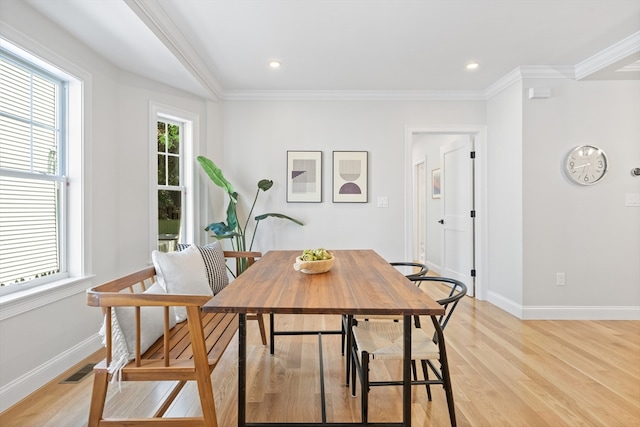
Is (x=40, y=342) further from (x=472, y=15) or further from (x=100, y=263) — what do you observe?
(x=472, y=15)

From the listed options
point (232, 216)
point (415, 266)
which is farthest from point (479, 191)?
point (232, 216)

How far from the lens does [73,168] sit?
249cm

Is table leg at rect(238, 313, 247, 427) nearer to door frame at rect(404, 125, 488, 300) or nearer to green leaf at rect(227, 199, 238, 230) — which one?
green leaf at rect(227, 199, 238, 230)

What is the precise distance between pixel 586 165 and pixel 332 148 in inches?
105

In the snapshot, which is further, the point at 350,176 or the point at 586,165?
the point at 350,176

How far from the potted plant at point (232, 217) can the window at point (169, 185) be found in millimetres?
311

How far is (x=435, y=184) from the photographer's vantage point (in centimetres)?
577

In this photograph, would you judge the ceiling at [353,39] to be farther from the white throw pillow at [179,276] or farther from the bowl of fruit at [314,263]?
the bowl of fruit at [314,263]

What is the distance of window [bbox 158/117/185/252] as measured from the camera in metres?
3.44

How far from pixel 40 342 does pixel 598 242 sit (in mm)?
4792

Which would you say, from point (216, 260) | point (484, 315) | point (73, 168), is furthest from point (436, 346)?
point (73, 168)

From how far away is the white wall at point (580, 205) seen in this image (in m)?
3.33

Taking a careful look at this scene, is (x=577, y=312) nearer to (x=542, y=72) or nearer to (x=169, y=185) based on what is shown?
(x=542, y=72)

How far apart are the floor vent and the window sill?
52cm
